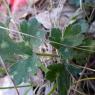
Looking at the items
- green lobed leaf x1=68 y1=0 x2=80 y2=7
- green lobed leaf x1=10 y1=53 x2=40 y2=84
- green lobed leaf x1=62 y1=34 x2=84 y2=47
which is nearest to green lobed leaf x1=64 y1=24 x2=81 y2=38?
green lobed leaf x1=62 y1=34 x2=84 y2=47

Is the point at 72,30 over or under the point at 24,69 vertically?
over

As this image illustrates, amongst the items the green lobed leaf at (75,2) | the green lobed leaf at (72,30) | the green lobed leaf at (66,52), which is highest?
the green lobed leaf at (75,2)

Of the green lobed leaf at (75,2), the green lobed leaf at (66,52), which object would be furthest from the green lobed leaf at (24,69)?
the green lobed leaf at (75,2)

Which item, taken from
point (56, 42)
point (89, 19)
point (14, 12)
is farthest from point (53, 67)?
point (14, 12)

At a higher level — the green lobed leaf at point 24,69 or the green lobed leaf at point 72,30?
the green lobed leaf at point 72,30

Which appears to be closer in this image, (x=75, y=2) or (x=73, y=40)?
(x=73, y=40)

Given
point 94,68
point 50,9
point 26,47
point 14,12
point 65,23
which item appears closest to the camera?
point 26,47

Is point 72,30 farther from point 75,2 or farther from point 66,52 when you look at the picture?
point 75,2

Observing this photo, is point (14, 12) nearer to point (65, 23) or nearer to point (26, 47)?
point (65, 23)

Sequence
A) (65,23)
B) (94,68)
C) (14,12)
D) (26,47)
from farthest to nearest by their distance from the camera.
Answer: (14,12), (65,23), (94,68), (26,47)

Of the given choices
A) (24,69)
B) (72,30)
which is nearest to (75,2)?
(72,30)

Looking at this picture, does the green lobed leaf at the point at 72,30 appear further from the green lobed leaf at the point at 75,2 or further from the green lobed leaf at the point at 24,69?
the green lobed leaf at the point at 75,2
